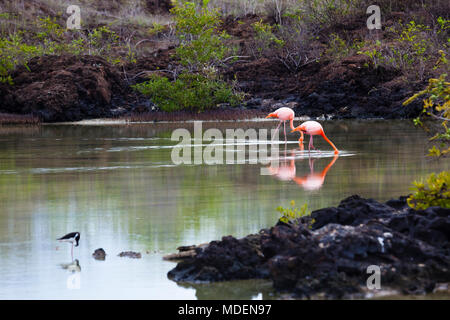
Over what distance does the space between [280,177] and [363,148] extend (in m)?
4.28

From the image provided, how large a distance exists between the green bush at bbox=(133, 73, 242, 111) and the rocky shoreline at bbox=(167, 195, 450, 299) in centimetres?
2065

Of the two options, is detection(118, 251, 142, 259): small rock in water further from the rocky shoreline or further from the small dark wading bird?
the small dark wading bird

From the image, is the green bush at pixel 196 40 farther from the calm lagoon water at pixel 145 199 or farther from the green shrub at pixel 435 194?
the green shrub at pixel 435 194

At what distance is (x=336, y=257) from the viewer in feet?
18.5

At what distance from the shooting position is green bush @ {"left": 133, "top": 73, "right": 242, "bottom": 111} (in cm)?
2691

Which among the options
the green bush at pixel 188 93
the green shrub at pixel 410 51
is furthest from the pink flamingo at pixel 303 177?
the green shrub at pixel 410 51

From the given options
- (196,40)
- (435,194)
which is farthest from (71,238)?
(196,40)

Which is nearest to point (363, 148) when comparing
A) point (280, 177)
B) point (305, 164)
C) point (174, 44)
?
point (305, 164)

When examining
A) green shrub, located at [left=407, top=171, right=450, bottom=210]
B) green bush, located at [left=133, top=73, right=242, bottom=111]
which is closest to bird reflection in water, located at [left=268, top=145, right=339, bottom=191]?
green shrub, located at [left=407, top=171, right=450, bottom=210]

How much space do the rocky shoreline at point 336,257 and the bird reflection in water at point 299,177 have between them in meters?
3.64

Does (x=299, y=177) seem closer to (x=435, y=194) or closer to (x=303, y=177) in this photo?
(x=303, y=177)

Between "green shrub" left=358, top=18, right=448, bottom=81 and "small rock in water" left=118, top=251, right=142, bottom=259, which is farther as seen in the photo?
"green shrub" left=358, top=18, right=448, bottom=81

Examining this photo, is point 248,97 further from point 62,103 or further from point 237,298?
point 237,298
